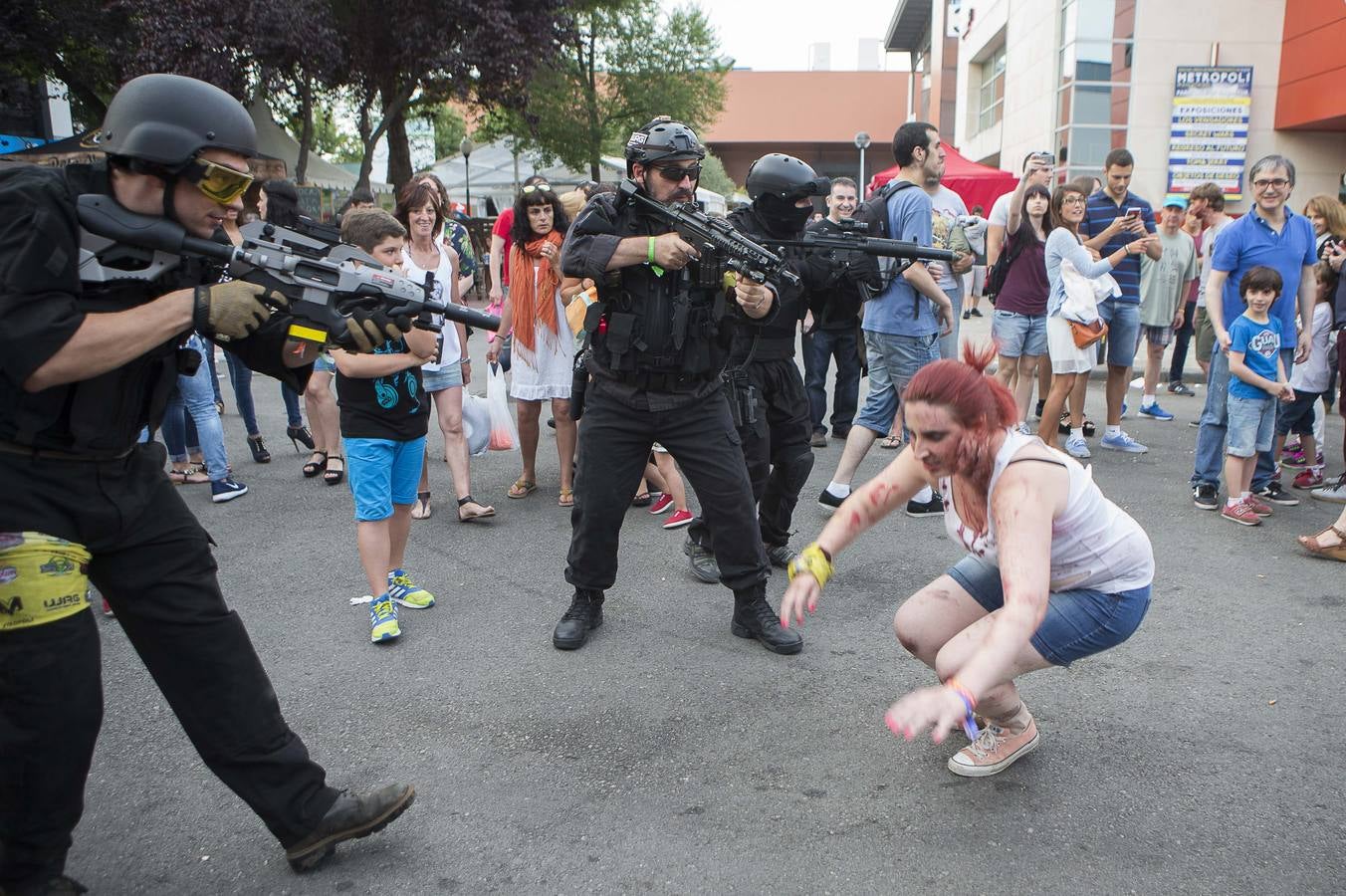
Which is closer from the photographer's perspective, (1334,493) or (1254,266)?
(1254,266)

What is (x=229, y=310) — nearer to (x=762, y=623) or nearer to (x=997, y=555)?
(x=997, y=555)

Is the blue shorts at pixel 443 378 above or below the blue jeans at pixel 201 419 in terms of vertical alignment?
above

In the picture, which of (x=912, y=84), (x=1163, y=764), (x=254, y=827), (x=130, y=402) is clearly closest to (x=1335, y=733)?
(x=1163, y=764)

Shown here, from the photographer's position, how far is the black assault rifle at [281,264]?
220 cm

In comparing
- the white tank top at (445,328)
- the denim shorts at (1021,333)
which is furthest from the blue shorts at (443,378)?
the denim shorts at (1021,333)

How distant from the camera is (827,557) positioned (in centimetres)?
282

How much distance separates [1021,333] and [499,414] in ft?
12.5

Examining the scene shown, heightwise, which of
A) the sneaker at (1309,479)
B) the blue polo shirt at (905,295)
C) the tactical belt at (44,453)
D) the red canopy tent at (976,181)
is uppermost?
the red canopy tent at (976,181)

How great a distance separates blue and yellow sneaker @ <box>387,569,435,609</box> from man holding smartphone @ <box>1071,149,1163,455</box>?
16.7 ft

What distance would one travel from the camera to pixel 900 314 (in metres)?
5.67

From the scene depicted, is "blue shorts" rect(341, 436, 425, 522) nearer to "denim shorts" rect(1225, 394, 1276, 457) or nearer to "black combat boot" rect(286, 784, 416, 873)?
"black combat boot" rect(286, 784, 416, 873)

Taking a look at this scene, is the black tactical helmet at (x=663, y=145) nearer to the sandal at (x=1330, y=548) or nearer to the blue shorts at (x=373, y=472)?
the blue shorts at (x=373, y=472)

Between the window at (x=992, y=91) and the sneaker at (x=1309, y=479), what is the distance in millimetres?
23417

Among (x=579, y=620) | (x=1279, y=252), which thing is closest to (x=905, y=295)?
(x=1279, y=252)
